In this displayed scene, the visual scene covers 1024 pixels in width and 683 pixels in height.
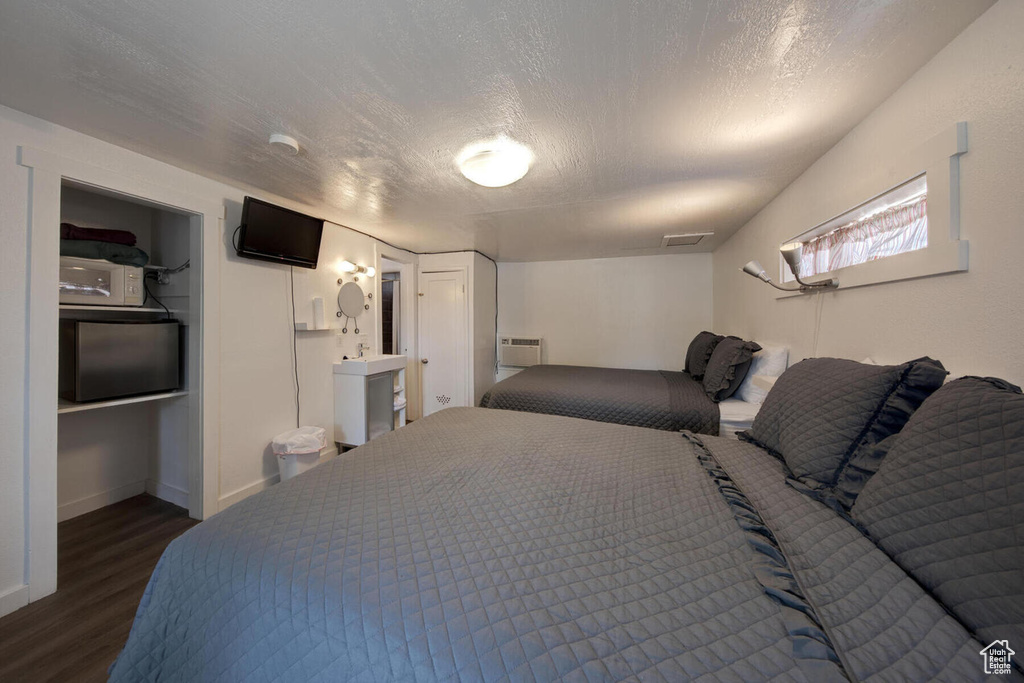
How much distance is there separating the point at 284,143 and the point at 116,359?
1673mm

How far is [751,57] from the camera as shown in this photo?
112 centimetres

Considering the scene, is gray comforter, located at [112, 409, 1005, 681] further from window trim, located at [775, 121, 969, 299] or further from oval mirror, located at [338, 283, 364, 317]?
oval mirror, located at [338, 283, 364, 317]

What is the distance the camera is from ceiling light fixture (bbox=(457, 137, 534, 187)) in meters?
1.67

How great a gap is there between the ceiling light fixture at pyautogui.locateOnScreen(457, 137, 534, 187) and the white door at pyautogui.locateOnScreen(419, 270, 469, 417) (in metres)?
2.34

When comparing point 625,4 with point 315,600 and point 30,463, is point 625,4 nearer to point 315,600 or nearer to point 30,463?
point 315,600

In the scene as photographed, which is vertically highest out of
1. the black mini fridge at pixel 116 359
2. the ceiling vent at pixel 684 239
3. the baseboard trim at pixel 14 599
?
the ceiling vent at pixel 684 239

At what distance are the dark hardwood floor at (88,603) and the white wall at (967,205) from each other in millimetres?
3260

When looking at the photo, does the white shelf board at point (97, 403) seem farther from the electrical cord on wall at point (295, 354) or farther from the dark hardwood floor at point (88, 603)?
the dark hardwood floor at point (88, 603)

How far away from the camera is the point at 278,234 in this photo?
233 centimetres

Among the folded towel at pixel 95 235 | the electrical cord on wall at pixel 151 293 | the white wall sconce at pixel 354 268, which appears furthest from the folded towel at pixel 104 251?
the white wall sconce at pixel 354 268

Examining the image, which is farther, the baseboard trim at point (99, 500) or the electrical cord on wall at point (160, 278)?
the electrical cord on wall at point (160, 278)

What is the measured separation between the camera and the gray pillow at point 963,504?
540 mm

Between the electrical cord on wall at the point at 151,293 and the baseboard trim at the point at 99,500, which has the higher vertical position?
the electrical cord on wall at the point at 151,293

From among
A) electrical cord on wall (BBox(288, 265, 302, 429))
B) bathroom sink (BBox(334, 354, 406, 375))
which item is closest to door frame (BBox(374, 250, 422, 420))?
bathroom sink (BBox(334, 354, 406, 375))
